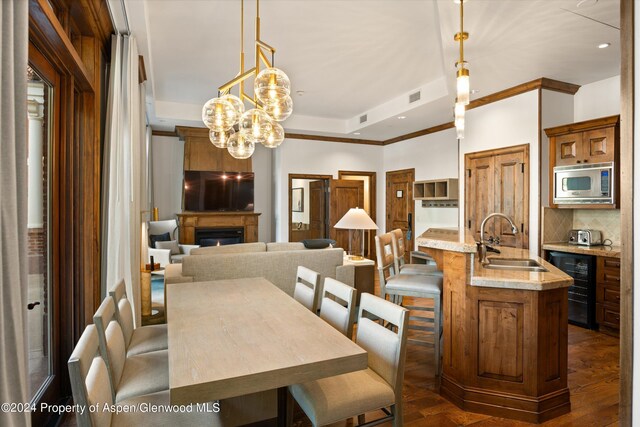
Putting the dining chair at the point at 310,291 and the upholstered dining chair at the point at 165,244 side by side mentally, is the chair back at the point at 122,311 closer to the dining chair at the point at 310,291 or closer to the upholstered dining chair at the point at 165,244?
the dining chair at the point at 310,291

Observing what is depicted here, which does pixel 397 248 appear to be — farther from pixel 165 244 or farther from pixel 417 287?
pixel 165 244

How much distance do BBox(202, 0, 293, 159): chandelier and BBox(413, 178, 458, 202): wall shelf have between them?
382cm

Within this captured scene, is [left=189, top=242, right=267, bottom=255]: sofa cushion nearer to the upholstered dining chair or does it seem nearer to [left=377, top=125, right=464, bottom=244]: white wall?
the upholstered dining chair

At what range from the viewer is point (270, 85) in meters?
2.40

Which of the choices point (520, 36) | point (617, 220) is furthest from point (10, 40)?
point (617, 220)

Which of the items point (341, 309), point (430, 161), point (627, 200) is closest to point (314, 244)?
point (341, 309)

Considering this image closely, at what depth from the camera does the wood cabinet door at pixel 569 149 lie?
416 cm

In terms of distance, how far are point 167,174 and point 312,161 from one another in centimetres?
294

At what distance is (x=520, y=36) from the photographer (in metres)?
3.31

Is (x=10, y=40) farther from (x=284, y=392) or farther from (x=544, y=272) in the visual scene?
(x=544, y=272)

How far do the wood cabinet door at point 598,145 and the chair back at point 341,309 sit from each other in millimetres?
3590

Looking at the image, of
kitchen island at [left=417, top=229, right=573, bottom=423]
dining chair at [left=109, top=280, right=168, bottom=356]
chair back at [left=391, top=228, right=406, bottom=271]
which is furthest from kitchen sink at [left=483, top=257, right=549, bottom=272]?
dining chair at [left=109, top=280, right=168, bottom=356]

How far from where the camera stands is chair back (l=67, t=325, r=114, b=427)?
1.11 m

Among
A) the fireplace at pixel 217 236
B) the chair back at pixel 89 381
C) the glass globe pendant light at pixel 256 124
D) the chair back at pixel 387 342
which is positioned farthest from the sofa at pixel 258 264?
the fireplace at pixel 217 236
